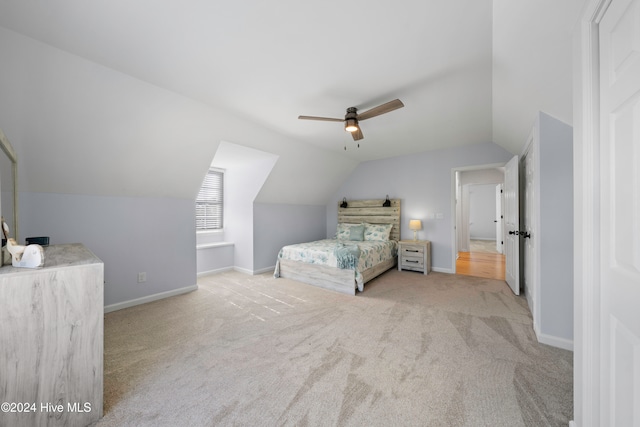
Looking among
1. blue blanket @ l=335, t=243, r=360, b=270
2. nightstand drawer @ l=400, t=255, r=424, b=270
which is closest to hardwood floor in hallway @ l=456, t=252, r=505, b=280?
nightstand drawer @ l=400, t=255, r=424, b=270

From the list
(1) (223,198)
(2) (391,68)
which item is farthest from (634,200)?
(1) (223,198)

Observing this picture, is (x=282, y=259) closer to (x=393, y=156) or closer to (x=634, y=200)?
(x=393, y=156)

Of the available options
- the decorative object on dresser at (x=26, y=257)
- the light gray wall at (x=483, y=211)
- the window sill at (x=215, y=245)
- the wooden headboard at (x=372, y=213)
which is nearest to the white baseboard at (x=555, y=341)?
the wooden headboard at (x=372, y=213)

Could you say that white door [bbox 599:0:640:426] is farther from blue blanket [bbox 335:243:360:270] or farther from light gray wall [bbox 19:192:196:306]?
light gray wall [bbox 19:192:196:306]

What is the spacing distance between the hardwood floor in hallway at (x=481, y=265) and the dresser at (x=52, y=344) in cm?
515

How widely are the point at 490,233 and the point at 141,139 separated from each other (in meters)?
10.6

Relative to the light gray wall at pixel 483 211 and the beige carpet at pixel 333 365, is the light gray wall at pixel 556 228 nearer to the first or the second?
the beige carpet at pixel 333 365

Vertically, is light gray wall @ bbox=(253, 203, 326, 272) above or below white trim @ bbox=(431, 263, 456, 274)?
above

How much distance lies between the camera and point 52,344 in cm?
125

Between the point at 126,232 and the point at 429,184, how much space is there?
16.7ft

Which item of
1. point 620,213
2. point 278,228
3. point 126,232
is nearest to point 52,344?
point 126,232

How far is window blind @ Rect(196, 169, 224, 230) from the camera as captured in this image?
4.91m

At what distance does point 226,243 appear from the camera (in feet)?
16.1

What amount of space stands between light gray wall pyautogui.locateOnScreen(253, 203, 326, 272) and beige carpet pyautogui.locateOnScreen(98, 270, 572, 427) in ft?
5.61
